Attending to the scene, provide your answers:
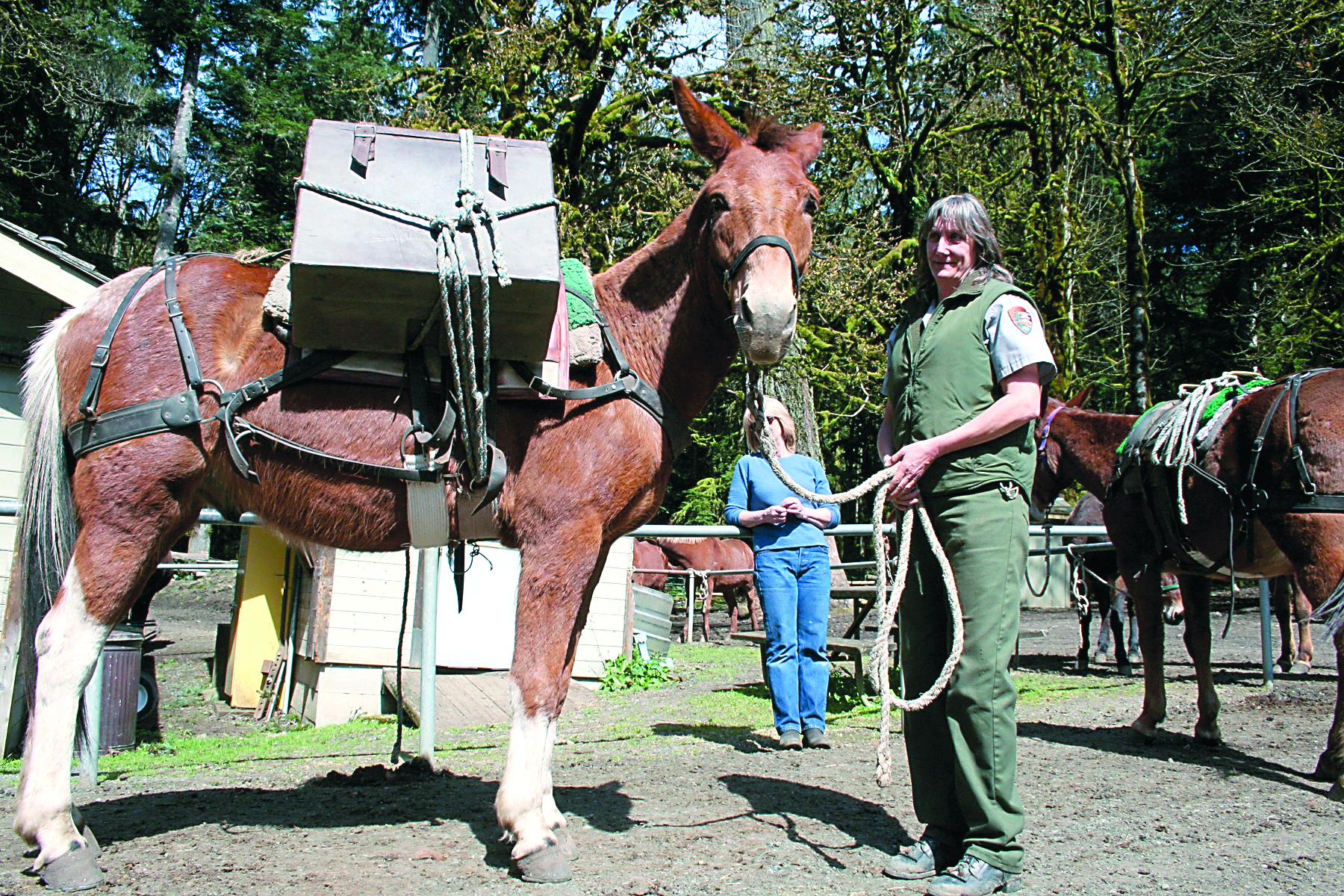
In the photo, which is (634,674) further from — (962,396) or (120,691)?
(962,396)

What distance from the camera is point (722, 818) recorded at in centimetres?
399

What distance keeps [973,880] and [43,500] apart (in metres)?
3.72

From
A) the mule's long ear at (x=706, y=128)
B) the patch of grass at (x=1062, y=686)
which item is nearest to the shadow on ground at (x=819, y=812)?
the mule's long ear at (x=706, y=128)

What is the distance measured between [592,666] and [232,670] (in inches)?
175

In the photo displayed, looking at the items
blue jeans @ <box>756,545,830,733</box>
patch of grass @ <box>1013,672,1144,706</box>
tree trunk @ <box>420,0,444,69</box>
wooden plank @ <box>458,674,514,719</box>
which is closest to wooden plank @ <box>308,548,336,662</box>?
wooden plank @ <box>458,674,514,719</box>

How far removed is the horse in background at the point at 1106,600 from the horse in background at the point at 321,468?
7465mm

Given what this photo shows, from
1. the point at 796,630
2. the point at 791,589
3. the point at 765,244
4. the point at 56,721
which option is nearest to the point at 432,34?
the point at 791,589

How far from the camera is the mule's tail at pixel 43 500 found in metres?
3.57

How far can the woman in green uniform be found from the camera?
10.3 feet

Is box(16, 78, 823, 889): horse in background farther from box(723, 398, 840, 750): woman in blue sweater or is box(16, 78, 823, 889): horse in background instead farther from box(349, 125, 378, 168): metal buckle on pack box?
box(723, 398, 840, 750): woman in blue sweater

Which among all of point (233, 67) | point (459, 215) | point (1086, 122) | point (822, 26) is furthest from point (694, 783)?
point (233, 67)

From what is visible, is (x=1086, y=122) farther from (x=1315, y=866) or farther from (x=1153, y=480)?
(x=1315, y=866)

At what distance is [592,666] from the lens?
10.2 metres

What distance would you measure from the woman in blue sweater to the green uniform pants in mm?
2433
